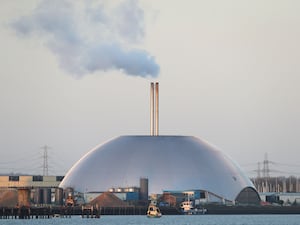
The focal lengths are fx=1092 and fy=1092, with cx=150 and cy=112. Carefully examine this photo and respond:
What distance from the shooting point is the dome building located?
11119cm

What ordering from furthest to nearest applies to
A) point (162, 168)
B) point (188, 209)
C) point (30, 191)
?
point (162, 168)
point (188, 209)
point (30, 191)

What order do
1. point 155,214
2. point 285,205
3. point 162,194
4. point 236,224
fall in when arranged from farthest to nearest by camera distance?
point 285,205 < point 162,194 < point 155,214 < point 236,224

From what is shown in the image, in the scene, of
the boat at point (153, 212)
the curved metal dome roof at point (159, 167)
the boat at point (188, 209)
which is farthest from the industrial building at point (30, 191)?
the boat at point (188, 209)

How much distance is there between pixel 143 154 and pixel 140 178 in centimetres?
404

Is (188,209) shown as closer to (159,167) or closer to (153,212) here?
(159,167)

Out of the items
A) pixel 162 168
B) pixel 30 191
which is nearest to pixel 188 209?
pixel 162 168

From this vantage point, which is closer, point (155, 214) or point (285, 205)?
point (155, 214)

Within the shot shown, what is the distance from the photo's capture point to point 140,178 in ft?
362

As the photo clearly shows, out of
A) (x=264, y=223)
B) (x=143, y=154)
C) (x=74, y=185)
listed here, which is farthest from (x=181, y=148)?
(x=264, y=223)

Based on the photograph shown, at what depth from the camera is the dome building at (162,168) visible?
365 ft

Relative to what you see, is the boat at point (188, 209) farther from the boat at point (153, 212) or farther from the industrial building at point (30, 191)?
the industrial building at point (30, 191)

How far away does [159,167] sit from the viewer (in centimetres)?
11181

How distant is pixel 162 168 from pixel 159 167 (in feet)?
1.13

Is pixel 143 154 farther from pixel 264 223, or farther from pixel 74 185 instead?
pixel 264 223
